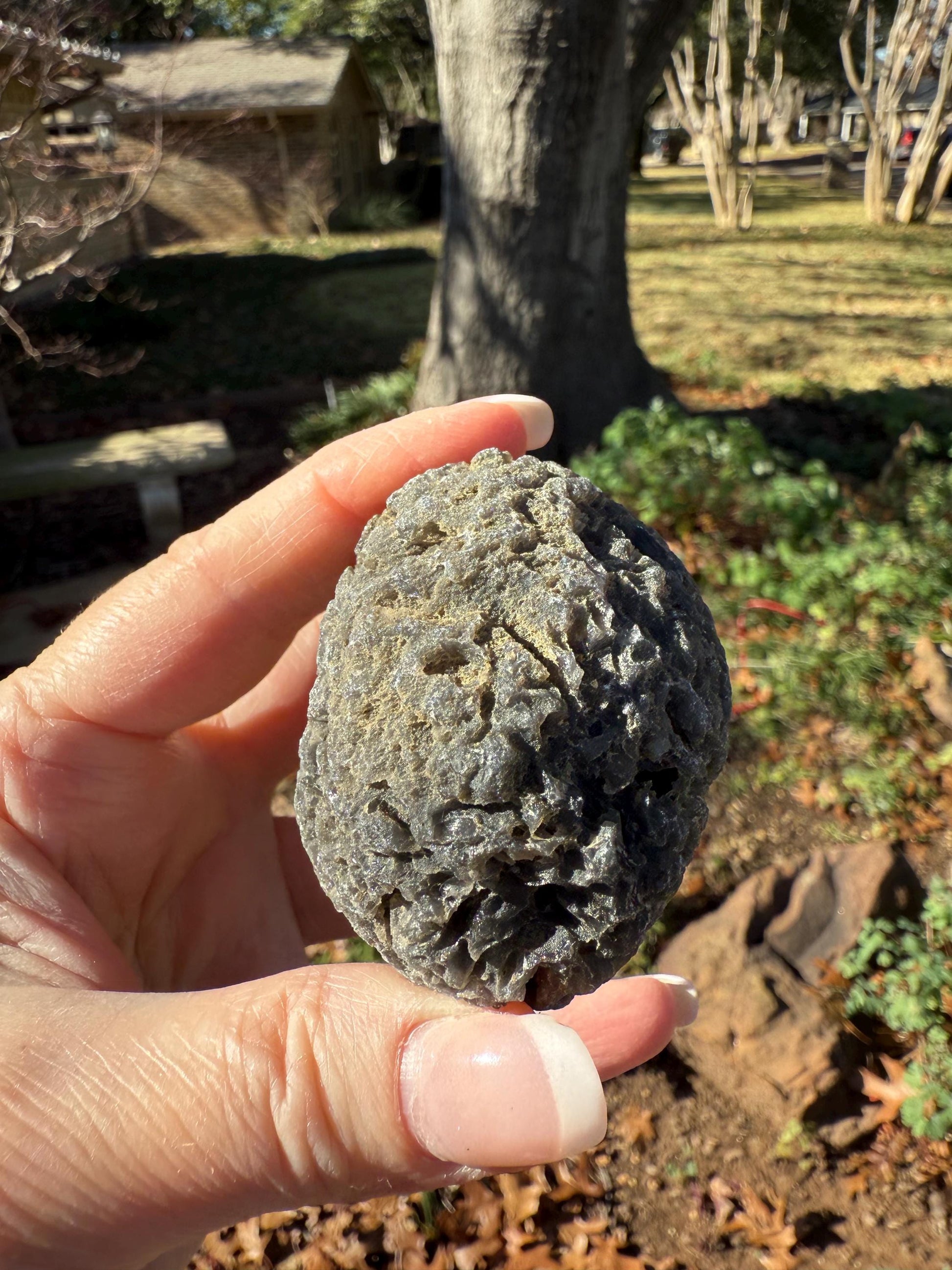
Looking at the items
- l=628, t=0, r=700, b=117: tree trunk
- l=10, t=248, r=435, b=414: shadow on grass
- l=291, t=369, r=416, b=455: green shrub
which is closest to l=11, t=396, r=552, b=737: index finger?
l=628, t=0, r=700, b=117: tree trunk

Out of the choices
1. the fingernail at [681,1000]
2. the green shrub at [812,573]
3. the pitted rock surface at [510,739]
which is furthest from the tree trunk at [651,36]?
the fingernail at [681,1000]

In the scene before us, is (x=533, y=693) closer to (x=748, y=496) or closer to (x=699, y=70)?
(x=748, y=496)

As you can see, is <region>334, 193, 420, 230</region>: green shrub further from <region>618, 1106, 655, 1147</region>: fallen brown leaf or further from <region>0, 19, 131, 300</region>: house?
<region>618, 1106, 655, 1147</region>: fallen brown leaf

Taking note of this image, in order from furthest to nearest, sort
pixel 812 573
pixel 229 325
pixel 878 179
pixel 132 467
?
1. pixel 878 179
2. pixel 229 325
3. pixel 132 467
4. pixel 812 573

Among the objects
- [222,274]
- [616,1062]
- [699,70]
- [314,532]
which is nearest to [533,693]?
[616,1062]

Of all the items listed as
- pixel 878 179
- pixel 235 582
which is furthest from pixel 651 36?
pixel 878 179

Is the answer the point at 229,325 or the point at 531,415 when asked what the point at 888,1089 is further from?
the point at 229,325
